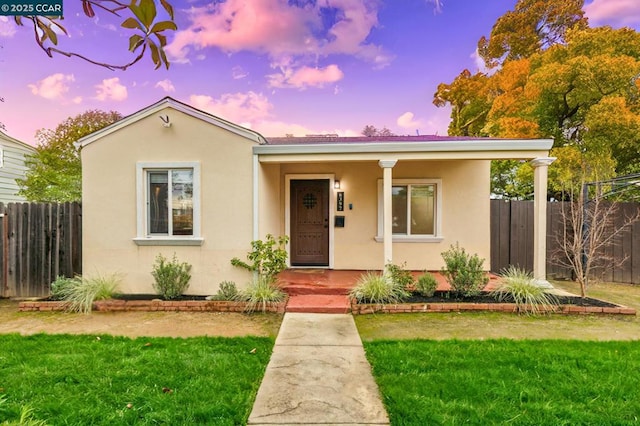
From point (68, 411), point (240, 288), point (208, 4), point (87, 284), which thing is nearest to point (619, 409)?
point (68, 411)

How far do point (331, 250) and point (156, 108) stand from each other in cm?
475

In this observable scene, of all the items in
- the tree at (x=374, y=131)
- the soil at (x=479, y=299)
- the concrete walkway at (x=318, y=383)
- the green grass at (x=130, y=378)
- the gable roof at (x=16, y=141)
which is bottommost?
the concrete walkway at (x=318, y=383)

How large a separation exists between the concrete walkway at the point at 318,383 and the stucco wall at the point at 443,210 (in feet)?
11.7

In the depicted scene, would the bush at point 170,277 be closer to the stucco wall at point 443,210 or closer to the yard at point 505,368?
the stucco wall at point 443,210

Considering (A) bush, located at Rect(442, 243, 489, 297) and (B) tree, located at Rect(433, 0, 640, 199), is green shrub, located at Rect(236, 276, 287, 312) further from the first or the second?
(B) tree, located at Rect(433, 0, 640, 199)

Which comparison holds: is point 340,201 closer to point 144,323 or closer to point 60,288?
point 144,323

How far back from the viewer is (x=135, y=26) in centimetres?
112

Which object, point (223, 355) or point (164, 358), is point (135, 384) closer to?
point (164, 358)

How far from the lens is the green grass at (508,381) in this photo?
97.0 inches

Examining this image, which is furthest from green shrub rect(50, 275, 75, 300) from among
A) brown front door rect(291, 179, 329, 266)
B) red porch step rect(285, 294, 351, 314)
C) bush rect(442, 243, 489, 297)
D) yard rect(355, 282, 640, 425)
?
bush rect(442, 243, 489, 297)

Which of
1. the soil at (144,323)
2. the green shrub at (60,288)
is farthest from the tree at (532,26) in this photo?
the green shrub at (60,288)

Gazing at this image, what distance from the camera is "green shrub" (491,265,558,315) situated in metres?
5.10

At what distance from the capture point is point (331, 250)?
794 cm

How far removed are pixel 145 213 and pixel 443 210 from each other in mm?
6378
